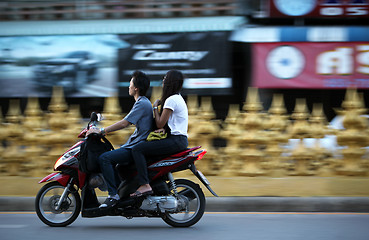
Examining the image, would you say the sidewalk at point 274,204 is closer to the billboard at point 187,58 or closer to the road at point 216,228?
the road at point 216,228

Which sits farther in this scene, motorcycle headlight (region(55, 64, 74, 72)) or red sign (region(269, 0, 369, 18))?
motorcycle headlight (region(55, 64, 74, 72))

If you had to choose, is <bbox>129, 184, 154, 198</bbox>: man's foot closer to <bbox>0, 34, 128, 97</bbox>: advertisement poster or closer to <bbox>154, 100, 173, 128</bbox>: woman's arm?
<bbox>154, 100, 173, 128</bbox>: woman's arm

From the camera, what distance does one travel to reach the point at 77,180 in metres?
5.92

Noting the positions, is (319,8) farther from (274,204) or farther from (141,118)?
(141,118)

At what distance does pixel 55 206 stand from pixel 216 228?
5.93ft

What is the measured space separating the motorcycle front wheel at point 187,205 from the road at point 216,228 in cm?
10

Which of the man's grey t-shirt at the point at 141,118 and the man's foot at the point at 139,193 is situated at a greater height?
the man's grey t-shirt at the point at 141,118

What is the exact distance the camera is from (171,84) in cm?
576

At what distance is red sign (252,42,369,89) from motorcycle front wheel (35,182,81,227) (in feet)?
27.2

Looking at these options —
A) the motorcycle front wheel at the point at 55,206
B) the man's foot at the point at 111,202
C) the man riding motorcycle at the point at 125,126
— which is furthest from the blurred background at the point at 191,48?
the man's foot at the point at 111,202

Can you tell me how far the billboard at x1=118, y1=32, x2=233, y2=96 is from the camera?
525 inches

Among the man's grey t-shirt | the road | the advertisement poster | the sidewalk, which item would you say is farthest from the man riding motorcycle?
the advertisement poster

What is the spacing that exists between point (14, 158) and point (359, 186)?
4.93 meters

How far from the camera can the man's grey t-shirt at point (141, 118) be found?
226 inches
